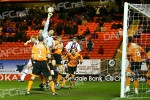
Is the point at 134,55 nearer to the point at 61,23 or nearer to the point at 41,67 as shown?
the point at 41,67

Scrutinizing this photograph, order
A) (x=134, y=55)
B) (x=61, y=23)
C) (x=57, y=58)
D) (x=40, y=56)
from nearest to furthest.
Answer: (x=40, y=56) → (x=134, y=55) → (x=57, y=58) → (x=61, y=23)

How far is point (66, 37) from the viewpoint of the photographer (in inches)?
1189

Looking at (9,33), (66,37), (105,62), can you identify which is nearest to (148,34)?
(105,62)

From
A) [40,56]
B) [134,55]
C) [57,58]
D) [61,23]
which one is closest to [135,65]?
[134,55]

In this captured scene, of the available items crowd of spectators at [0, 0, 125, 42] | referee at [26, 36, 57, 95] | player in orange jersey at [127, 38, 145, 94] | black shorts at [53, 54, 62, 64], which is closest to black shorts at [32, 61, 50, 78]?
referee at [26, 36, 57, 95]

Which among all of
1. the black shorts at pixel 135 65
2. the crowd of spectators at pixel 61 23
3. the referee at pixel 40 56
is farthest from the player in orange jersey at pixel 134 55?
the crowd of spectators at pixel 61 23

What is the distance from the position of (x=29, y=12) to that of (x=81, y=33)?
6.48m

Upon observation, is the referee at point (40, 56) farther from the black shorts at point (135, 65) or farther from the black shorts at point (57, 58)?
the black shorts at point (57, 58)

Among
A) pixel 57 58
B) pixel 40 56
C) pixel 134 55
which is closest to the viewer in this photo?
pixel 40 56

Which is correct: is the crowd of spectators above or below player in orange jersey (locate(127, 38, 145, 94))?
above

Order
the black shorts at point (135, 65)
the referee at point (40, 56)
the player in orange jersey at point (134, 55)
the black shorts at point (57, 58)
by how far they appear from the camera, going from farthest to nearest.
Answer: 1. the black shorts at point (57, 58)
2. the black shorts at point (135, 65)
3. the player in orange jersey at point (134, 55)
4. the referee at point (40, 56)

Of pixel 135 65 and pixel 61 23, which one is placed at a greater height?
pixel 61 23

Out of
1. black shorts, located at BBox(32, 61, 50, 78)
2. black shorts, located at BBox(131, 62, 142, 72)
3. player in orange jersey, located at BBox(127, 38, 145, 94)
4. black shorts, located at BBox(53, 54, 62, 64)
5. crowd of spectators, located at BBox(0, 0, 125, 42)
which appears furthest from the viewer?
crowd of spectators, located at BBox(0, 0, 125, 42)

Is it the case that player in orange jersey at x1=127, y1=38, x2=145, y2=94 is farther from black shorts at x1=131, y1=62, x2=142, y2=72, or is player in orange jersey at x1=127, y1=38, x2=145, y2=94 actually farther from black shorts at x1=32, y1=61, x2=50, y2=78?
black shorts at x1=32, y1=61, x2=50, y2=78
